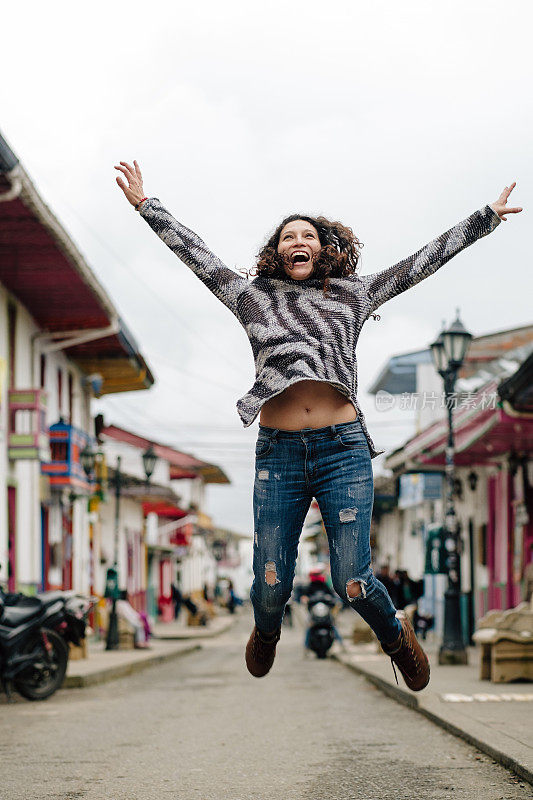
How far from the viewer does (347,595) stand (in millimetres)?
5094

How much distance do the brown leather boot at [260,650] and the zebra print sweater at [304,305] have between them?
2.93 ft

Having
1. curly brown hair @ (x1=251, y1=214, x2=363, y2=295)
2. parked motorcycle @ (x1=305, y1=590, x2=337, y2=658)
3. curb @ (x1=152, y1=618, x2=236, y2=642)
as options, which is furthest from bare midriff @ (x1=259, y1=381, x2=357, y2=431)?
curb @ (x1=152, y1=618, x2=236, y2=642)

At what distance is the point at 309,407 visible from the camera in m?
5.21

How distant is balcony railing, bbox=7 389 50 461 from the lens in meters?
21.4

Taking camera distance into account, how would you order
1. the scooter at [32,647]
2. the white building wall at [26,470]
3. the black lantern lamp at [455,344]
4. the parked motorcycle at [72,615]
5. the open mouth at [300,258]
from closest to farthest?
1. the open mouth at [300,258]
2. the scooter at [32,647]
3. the parked motorcycle at [72,615]
4. the black lantern lamp at [455,344]
5. the white building wall at [26,470]

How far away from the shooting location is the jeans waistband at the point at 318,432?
5133 millimetres

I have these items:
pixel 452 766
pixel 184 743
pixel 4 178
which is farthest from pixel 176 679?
pixel 452 766

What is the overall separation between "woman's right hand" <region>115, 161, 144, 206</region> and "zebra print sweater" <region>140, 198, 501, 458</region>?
0.14 metres

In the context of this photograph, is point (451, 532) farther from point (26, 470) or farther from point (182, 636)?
point (182, 636)

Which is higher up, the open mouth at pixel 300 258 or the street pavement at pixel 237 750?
the open mouth at pixel 300 258

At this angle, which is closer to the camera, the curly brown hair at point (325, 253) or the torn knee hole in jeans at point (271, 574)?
the torn knee hole in jeans at point (271, 574)

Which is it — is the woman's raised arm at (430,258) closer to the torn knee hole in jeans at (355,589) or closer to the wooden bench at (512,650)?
the torn knee hole in jeans at (355,589)

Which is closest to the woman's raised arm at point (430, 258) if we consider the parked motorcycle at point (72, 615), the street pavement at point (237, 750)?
the street pavement at point (237, 750)

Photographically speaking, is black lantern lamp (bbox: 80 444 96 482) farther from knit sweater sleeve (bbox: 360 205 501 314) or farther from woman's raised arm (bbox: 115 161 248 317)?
knit sweater sleeve (bbox: 360 205 501 314)
